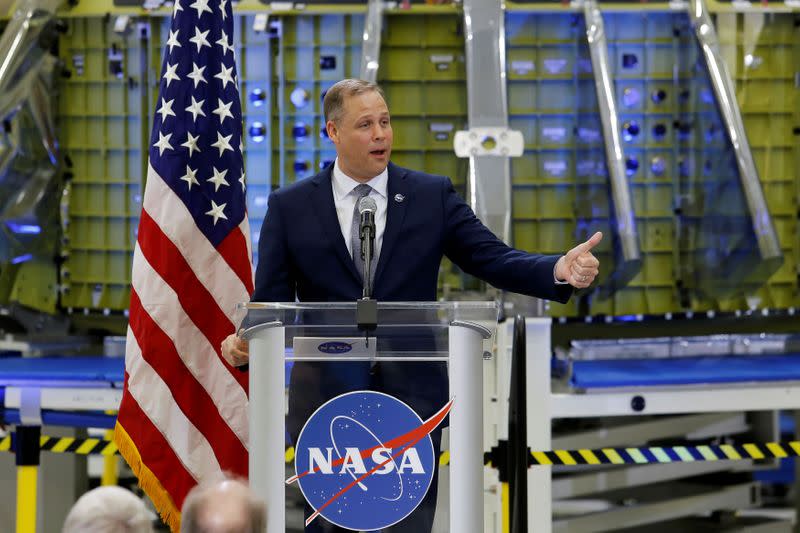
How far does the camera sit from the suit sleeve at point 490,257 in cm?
319

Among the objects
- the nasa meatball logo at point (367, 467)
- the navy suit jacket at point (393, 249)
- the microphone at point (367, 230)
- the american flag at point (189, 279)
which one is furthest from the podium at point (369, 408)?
the american flag at point (189, 279)

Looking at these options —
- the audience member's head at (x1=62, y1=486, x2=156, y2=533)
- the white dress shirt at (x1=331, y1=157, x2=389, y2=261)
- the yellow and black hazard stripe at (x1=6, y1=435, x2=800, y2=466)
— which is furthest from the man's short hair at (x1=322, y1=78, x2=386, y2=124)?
the yellow and black hazard stripe at (x1=6, y1=435, x2=800, y2=466)

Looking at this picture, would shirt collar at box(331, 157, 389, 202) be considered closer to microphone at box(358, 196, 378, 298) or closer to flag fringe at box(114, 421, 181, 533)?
microphone at box(358, 196, 378, 298)

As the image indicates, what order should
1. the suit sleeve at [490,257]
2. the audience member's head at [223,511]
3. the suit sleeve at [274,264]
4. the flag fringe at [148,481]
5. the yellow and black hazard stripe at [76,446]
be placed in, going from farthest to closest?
the yellow and black hazard stripe at [76,446]
the flag fringe at [148,481]
the suit sleeve at [274,264]
the suit sleeve at [490,257]
the audience member's head at [223,511]

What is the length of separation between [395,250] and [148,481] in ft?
4.54

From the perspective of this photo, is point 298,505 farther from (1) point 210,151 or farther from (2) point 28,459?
(2) point 28,459

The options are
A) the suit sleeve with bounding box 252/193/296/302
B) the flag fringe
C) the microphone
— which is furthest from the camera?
the flag fringe

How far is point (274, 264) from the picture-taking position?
131 inches

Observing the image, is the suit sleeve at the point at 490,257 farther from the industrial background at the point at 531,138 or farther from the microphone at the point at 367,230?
the industrial background at the point at 531,138

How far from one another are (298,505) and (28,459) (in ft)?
9.01

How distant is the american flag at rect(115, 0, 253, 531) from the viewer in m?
4.12

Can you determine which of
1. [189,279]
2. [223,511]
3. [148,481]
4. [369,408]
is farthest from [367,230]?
[148,481]

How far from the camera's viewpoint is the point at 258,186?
7.43 meters

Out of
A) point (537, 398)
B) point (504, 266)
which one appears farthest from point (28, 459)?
Result: point (504, 266)
